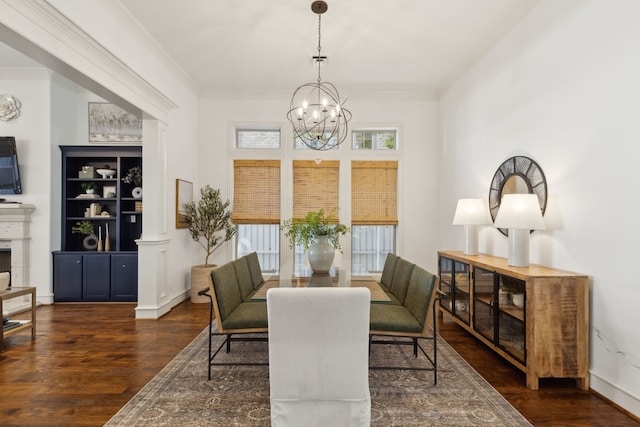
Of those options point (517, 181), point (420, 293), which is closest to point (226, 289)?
point (420, 293)

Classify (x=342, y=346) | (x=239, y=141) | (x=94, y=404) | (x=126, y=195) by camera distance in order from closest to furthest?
1. (x=342, y=346)
2. (x=94, y=404)
3. (x=126, y=195)
4. (x=239, y=141)

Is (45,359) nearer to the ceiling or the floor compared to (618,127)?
nearer to the floor

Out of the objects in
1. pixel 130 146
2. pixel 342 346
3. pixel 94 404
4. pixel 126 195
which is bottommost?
pixel 94 404

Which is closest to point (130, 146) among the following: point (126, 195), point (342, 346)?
point (126, 195)

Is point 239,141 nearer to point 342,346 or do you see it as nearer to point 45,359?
point 45,359

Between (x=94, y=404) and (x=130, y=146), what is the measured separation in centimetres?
379

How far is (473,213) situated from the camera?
3.73 metres

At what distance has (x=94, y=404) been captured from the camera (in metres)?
2.27

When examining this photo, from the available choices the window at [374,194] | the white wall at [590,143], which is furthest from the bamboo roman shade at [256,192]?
the white wall at [590,143]

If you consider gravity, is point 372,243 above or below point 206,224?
below

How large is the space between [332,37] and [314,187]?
2.37 m

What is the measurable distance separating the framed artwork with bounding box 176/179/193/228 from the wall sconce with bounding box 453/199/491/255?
3.67 m

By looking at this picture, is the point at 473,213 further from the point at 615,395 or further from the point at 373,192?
the point at 373,192

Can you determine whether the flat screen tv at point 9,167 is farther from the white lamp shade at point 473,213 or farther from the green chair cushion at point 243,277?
the white lamp shade at point 473,213
